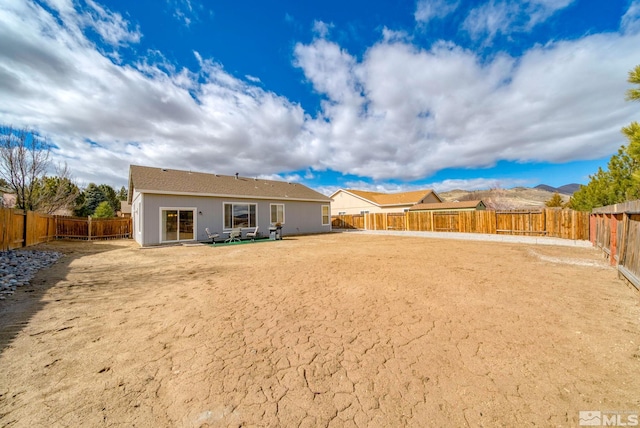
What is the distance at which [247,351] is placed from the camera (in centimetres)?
291

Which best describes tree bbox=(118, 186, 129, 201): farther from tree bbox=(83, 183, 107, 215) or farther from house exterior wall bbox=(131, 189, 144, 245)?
house exterior wall bbox=(131, 189, 144, 245)

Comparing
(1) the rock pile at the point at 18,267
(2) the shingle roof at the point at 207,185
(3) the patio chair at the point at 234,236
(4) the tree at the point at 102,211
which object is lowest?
(1) the rock pile at the point at 18,267

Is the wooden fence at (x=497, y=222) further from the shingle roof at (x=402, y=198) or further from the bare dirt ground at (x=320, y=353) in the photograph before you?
the bare dirt ground at (x=320, y=353)

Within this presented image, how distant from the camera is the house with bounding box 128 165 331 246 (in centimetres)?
1317

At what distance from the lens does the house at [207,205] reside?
43.2 ft

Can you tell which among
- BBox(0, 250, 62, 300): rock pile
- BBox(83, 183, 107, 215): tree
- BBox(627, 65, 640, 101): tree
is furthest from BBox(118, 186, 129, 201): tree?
BBox(627, 65, 640, 101): tree

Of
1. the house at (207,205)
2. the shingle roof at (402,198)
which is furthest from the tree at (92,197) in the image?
the shingle roof at (402,198)

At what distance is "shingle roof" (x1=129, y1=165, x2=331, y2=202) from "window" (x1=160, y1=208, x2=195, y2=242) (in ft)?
3.68

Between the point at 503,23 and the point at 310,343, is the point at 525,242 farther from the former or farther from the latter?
the point at 310,343

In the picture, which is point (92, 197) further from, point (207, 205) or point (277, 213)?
point (277, 213)

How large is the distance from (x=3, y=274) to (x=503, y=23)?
1779 cm

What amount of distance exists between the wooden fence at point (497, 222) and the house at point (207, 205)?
6854 mm

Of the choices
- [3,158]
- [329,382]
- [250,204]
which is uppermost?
[3,158]

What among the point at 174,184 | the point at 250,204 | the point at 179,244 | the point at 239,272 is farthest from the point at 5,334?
the point at 250,204
